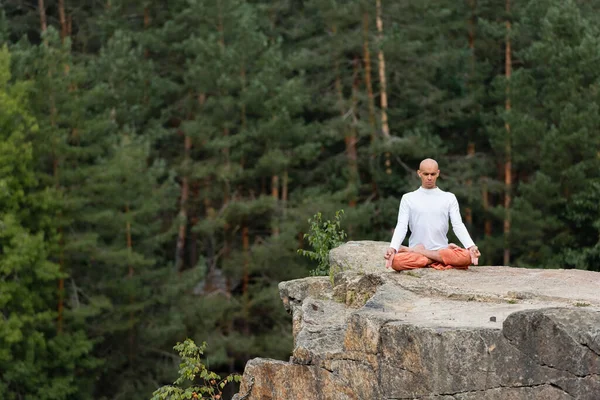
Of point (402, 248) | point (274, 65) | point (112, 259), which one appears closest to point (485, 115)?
point (274, 65)

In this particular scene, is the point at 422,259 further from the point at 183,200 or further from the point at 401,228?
the point at 183,200

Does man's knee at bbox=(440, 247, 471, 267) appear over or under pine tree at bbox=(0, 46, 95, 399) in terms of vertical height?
over

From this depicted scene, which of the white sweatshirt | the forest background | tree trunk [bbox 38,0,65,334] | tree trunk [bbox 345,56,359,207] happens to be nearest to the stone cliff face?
the white sweatshirt

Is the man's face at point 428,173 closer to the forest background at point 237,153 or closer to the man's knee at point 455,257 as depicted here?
the man's knee at point 455,257

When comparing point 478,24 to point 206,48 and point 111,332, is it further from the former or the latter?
point 111,332

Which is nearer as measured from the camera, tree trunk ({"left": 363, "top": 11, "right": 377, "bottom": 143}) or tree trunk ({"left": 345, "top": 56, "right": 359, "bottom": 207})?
tree trunk ({"left": 345, "top": 56, "right": 359, "bottom": 207})

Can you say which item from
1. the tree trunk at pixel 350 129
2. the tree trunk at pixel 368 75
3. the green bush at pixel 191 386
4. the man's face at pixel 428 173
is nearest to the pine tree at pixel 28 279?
the tree trunk at pixel 350 129

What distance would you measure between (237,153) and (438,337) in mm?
22499

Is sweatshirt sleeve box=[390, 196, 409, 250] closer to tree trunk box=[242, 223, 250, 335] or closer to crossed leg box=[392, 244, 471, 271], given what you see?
crossed leg box=[392, 244, 471, 271]

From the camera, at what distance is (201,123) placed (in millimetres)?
29766

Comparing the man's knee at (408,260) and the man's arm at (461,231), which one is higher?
the man's arm at (461,231)

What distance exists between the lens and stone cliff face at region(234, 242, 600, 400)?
6.68 m

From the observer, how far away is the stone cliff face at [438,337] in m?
6.68

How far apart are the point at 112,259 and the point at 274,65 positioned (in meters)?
6.90
